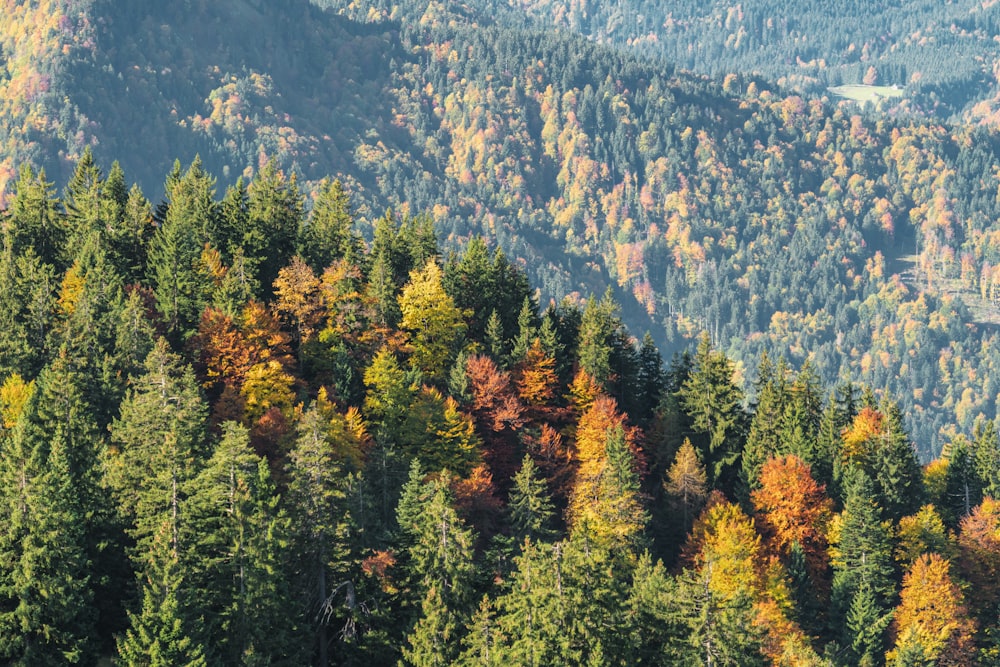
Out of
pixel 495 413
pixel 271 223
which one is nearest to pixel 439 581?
pixel 495 413

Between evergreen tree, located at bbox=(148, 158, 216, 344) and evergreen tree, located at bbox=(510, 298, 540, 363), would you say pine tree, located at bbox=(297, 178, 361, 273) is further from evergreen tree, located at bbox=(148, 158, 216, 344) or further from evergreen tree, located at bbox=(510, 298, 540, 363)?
evergreen tree, located at bbox=(510, 298, 540, 363)

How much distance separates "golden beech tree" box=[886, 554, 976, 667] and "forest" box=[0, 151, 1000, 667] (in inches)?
10.3

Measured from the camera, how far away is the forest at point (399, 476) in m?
65.2

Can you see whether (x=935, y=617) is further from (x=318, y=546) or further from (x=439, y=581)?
(x=318, y=546)

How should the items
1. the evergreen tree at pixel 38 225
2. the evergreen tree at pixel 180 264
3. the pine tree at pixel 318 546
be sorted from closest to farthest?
the pine tree at pixel 318 546
the evergreen tree at pixel 180 264
the evergreen tree at pixel 38 225

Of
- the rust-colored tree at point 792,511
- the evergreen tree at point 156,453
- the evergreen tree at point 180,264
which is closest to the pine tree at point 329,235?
the evergreen tree at point 180,264

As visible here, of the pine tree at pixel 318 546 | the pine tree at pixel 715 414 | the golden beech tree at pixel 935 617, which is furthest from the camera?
the pine tree at pixel 715 414

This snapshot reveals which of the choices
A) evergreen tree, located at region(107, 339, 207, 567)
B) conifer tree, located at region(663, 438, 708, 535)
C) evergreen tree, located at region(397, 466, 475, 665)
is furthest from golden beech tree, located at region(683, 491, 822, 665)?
evergreen tree, located at region(107, 339, 207, 567)

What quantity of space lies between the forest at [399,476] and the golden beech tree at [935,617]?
26 centimetres

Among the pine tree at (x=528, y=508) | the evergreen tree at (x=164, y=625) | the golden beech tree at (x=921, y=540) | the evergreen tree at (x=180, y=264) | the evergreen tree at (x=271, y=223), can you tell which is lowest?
the evergreen tree at (x=164, y=625)

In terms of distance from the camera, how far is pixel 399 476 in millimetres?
87875

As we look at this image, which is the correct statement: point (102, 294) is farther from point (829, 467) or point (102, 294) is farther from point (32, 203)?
point (829, 467)

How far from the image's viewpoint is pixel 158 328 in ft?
317

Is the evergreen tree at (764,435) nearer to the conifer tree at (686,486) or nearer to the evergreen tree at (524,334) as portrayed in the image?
the conifer tree at (686,486)
